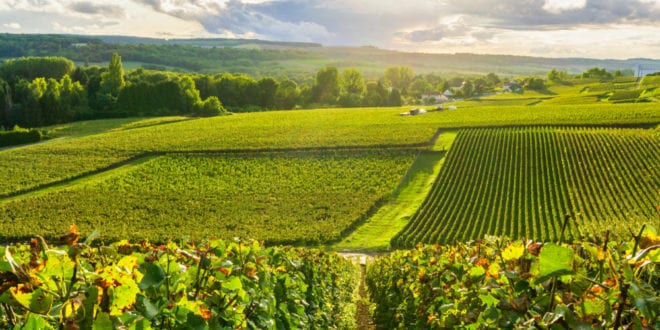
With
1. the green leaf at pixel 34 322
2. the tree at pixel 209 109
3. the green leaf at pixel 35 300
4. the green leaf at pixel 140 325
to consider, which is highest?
the green leaf at pixel 35 300

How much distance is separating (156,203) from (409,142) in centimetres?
2675

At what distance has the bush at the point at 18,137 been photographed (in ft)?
211

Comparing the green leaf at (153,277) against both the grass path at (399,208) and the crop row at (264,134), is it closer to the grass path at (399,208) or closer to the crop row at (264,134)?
the grass path at (399,208)

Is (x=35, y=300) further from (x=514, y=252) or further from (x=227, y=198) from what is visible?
(x=227, y=198)

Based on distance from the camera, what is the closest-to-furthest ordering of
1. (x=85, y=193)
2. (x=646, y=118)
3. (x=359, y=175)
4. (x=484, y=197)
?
(x=484, y=197) → (x=85, y=193) → (x=359, y=175) → (x=646, y=118)

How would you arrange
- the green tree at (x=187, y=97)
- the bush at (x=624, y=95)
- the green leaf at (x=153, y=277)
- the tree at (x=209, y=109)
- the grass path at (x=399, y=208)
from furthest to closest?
the green tree at (x=187, y=97) < the tree at (x=209, y=109) < the bush at (x=624, y=95) < the grass path at (x=399, y=208) < the green leaf at (x=153, y=277)

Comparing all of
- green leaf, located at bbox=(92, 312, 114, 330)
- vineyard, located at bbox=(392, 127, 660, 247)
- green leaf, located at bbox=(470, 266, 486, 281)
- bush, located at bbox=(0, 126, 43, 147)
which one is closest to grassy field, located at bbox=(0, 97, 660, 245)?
vineyard, located at bbox=(392, 127, 660, 247)

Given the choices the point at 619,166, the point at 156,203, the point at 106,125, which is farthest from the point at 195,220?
the point at 106,125

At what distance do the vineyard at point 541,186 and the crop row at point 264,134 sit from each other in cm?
615

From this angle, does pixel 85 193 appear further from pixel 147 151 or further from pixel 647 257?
pixel 647 257

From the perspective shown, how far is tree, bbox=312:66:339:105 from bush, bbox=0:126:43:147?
57.3 meters

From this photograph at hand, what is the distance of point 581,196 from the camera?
136ft

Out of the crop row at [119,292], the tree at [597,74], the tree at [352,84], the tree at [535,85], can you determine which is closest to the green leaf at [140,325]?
the crop row at [119,292]

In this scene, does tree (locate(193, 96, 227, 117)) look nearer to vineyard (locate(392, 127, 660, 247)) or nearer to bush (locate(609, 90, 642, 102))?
vineyard (locate(392, 127, 660, 247))
